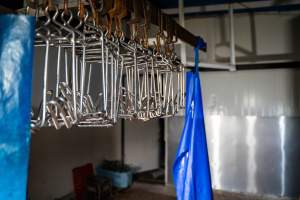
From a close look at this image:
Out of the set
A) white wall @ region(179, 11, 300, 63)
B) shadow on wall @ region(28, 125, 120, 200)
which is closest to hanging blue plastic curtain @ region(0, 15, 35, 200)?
shadow on wall @ region(28, 125, 120, 200)

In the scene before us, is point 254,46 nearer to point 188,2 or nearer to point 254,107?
point 254,107

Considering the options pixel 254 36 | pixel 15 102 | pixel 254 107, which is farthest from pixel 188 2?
pixel 15 102

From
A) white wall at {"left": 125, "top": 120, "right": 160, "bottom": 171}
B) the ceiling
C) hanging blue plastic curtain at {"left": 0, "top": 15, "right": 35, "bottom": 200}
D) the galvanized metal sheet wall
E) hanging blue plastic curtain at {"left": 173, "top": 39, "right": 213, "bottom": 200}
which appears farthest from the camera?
white wall at {"left": 125, "top": 120, "right": 160, "bottom": 171}

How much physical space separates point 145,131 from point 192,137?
10.6 feet

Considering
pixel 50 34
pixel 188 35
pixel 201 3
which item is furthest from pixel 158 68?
pixel 201 3

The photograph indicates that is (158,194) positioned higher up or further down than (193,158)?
further down

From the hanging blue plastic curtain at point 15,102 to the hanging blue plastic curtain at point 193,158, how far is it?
0.87 meters

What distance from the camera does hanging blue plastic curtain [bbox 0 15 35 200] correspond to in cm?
48

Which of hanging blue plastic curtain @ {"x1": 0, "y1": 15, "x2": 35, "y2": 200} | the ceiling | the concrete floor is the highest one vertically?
the ceiling

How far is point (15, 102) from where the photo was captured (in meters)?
0.49

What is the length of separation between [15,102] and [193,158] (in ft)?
3.03

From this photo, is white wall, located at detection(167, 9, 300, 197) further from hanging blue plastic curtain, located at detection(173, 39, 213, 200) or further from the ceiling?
hanging blue plastic curtain, located at detection(173, 39, 213, 200)

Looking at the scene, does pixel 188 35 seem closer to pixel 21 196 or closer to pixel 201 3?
pixel 21 196

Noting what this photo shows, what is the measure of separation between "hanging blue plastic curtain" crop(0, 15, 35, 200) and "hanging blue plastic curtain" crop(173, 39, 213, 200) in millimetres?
868
